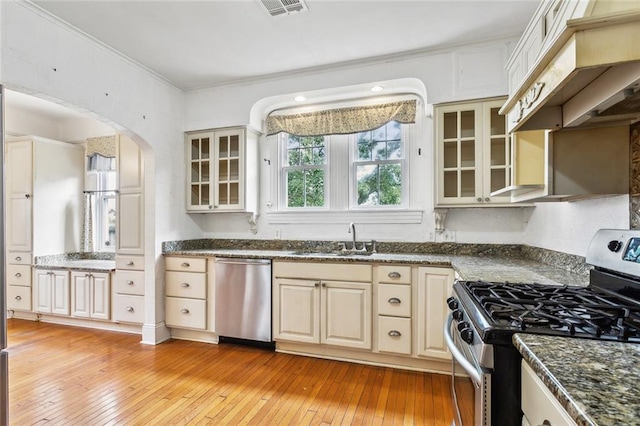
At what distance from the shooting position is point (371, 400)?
2154 millimetres

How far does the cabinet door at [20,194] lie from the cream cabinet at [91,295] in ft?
2.84

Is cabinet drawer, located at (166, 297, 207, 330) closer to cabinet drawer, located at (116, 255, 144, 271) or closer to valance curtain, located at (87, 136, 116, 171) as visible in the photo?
cabinet drawer, located at (116, 255, 144, 271)

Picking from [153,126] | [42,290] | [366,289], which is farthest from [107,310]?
[366,289]

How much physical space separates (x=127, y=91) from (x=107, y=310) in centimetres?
241

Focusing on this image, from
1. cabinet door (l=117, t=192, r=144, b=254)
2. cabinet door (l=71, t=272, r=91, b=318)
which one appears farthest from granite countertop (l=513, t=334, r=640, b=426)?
cabinet door (l=71, t=272, r=91, b=318)

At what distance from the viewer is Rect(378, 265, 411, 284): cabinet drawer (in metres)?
2.55

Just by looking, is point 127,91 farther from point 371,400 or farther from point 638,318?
point 638,318

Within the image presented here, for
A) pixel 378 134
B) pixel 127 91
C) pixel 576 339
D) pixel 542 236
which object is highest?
pixel 127 91

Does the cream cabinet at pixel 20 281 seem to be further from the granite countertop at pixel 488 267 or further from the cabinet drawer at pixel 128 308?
the granite countertop at pixel 488 267

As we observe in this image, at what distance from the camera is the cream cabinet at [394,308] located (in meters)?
2.55

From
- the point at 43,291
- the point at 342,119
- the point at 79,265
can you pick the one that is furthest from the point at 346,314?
the point at 43,291

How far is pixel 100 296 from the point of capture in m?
3.59

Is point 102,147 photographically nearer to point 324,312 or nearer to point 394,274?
point 324,312

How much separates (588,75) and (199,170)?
3483 millimetres
